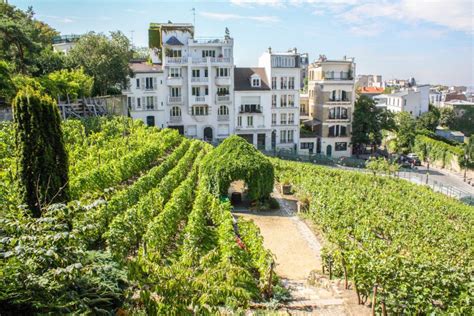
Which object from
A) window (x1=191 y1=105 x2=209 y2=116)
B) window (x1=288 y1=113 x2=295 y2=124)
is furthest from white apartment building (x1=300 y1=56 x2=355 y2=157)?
window (x1=191 y1=105 x2=209 y2=116)

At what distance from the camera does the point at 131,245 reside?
48.1 feet

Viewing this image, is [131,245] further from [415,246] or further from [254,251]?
[415,246]

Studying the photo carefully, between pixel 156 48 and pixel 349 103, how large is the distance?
963 inches

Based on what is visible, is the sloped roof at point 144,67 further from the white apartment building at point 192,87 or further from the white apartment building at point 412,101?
the white apartment building at point 412,101

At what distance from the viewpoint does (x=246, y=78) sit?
168ft

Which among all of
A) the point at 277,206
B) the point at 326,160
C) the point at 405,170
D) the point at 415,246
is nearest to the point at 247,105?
the point at 326,160

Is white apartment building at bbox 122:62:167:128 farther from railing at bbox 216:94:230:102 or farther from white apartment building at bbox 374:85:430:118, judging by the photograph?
white apartment building at bbox 374:85:430:118

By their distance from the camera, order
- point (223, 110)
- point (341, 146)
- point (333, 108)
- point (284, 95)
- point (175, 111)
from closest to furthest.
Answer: point (175, 111)
point (223, 110)
point (284, 95)
point (333, 108)
point (341, 146)

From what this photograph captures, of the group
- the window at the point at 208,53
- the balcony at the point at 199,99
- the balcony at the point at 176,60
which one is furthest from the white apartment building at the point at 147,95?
the window at the point at 208,53

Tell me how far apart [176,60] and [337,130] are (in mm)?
21424

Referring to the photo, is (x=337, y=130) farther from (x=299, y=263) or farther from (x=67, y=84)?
(x=299, y=263)

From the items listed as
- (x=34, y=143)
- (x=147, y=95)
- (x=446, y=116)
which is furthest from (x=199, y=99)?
(x=446, y=116)

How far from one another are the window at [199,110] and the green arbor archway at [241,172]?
2574 cm

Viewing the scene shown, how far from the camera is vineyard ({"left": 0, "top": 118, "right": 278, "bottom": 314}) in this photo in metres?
6.48
